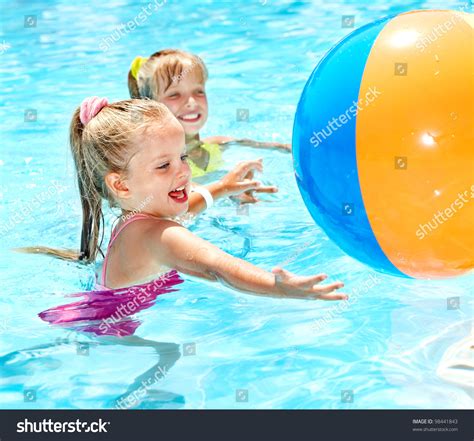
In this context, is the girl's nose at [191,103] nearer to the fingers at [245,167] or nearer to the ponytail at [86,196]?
the fingers at [245,167]

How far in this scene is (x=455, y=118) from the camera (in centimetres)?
351

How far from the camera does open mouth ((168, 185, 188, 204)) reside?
4052 mm

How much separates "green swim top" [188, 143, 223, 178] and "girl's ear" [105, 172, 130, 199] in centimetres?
190

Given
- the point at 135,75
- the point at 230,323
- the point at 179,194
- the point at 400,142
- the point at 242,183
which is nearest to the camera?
the point at 400,142

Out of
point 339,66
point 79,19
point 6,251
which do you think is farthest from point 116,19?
point 339,66

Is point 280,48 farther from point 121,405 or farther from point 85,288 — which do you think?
point 121,405

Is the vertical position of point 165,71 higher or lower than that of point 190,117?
higher

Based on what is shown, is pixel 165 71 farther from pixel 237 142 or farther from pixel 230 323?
pixel 230 323

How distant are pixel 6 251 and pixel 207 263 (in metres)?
2.03

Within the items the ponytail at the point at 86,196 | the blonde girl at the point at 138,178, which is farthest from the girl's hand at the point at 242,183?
the blonde girl at the point at 138,178

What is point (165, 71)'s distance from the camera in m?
5.62

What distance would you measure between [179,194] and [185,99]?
167 centimetres

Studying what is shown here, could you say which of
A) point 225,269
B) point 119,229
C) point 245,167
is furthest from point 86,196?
point 245,167

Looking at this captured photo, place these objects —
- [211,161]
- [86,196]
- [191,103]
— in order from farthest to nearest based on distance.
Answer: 1. [211,161]
2. [191,103]
3. [86,196]
